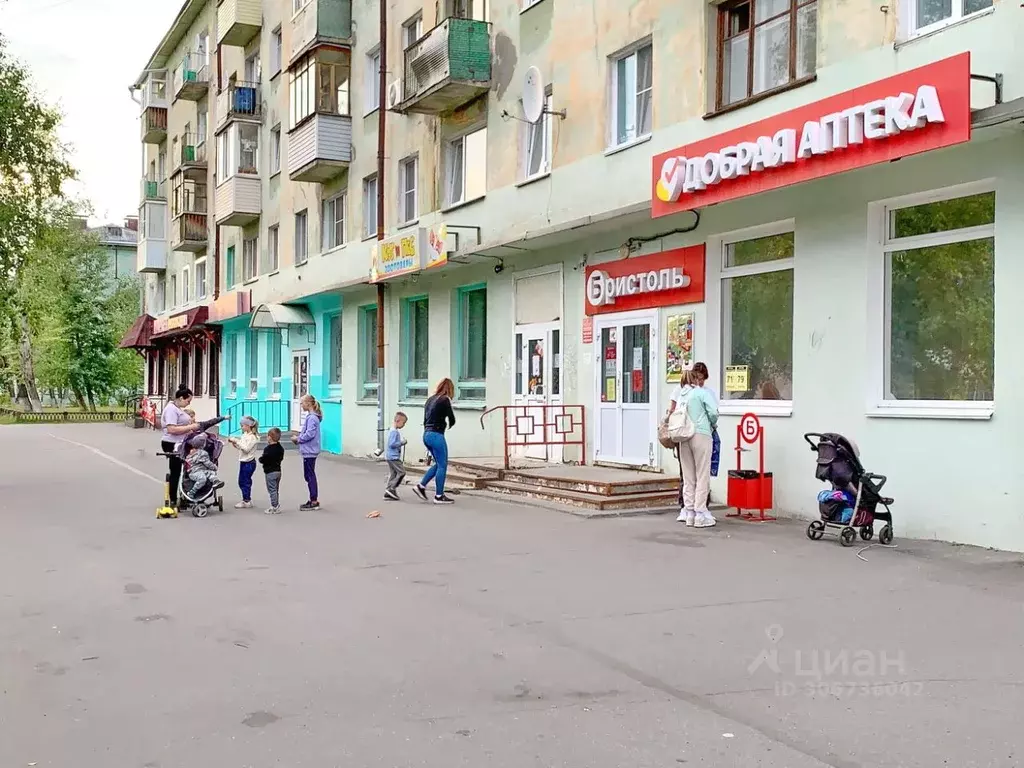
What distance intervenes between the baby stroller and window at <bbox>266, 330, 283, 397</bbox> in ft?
71.4

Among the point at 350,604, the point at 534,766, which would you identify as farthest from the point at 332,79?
the point at 534,766

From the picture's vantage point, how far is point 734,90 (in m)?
13.1

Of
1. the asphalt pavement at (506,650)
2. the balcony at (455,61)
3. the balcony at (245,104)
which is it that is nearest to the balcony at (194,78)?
the balcony at (245,104)

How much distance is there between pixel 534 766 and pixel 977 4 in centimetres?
888

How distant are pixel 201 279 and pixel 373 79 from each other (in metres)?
16.0

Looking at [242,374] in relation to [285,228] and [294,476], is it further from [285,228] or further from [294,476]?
[294,476]

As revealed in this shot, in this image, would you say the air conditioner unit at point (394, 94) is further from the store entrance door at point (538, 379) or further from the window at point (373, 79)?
the store entrance door at point (538, 379)

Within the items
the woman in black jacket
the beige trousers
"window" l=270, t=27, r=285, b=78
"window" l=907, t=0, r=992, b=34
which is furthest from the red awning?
"window" l=907, t=0, r=992, b=34

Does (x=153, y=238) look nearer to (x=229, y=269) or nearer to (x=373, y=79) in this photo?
(x=229, y=269)

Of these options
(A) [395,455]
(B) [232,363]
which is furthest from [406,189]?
(B) [232,363]

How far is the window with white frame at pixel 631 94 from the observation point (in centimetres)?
1470

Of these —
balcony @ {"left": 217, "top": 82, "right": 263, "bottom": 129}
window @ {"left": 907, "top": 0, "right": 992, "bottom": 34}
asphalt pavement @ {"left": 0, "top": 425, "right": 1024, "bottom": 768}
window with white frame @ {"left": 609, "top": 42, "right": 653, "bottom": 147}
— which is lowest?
asphalt pavement @ {"left": 0, "top": 425, "right": 1024, "bottom": 768}

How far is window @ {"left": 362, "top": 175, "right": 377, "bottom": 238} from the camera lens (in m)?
23.2

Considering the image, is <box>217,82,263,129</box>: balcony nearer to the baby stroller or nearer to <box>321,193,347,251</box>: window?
<box>321,193,347,251</box>: window
